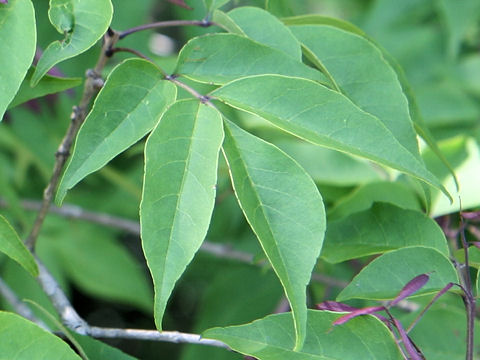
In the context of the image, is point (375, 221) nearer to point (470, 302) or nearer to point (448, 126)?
point (470, 302)

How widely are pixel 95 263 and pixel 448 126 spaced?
89 centimetres

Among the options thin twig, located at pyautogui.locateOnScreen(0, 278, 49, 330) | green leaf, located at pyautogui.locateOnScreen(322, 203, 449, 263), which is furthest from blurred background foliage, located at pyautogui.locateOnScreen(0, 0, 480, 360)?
green leaf, located at pyautogui.locateOnScreen(322, 203, 449, 263)

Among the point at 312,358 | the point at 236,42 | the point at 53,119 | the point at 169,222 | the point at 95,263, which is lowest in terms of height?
the point at 95,263

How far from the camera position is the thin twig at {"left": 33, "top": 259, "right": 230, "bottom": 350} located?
743 mm

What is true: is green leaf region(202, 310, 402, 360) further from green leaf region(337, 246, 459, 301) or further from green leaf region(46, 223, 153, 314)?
green leaf region(46, 223, 153, 314)

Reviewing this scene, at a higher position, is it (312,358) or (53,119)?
(312,358)

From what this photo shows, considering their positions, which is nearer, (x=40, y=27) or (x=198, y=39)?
(x=198, y=39)

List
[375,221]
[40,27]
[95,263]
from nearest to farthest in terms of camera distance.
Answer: [375,221]
[40,27]
[95,263]

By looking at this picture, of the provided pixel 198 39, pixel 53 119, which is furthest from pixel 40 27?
pixel 198 39

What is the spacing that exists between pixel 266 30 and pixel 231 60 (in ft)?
0.25

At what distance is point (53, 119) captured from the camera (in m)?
1.77

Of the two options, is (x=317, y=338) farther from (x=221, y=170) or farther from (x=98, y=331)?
(x=221, y=170)

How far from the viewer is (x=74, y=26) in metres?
0.70

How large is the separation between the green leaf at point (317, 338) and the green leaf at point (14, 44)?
29 cm
